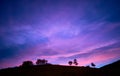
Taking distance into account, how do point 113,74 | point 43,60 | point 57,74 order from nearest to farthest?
point 113,74 < point 57,74 < point 43,60

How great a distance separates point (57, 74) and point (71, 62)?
2926 inches

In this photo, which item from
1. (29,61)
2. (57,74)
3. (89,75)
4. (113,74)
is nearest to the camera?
(113,74)

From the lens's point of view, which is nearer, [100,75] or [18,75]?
[100,75]

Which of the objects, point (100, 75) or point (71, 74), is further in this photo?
point (71, 74)

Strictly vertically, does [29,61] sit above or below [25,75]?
above

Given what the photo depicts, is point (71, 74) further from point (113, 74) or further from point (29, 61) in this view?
point (29, 61)

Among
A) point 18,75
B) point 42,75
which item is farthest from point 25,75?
point 42,75

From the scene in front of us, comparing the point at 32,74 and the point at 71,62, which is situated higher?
the point at 71,62

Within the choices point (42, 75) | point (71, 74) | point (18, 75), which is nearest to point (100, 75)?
point (71, 74)

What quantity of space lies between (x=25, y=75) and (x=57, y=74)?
13304 mm

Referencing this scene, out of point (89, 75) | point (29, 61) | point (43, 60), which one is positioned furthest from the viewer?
point (43, 60)

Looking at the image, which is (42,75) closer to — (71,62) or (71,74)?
(71,74)

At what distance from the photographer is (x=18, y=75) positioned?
65.9 m

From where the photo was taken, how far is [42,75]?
66.7m
